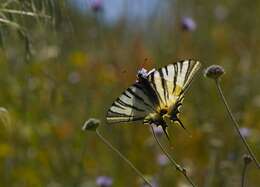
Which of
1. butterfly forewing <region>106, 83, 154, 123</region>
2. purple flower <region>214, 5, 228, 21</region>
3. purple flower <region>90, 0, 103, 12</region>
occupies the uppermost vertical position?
butterfly forewing <region>106, 83, 154, 123</region>

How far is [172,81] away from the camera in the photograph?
1376 mm

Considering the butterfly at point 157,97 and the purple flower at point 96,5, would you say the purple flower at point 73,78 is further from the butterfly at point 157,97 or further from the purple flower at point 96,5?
the butterfly at point 157,97

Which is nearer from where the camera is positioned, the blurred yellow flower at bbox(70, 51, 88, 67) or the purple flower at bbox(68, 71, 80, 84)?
the purple flower at bbox(68, 71, 80, 84)

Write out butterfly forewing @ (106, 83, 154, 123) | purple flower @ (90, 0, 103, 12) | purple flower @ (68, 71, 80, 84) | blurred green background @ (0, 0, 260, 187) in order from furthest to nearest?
purple flower @ (68, 71, 80, 84)
purple flower @ (90, 0, 103, 12)
blurred green background @ (0, 0, 260, 187)
butterfly forewing @ (106, 83, 154, 123)

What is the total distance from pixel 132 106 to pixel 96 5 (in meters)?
1.66

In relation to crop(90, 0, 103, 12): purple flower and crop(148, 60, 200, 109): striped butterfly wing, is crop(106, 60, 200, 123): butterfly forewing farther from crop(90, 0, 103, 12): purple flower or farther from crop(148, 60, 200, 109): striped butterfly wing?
crop(90, 0, 103, 12): purple flower

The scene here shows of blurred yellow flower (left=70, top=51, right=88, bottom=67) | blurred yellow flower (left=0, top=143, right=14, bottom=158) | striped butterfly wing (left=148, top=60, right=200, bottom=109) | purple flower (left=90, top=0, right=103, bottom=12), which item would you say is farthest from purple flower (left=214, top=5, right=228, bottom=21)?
striped butterfly wing (left=148, top=60, right=200, bottom=109)

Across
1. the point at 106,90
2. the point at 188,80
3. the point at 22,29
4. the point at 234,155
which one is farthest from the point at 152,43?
the point at 188,80

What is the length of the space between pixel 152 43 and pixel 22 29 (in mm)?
2709

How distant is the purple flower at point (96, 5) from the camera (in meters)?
2.97

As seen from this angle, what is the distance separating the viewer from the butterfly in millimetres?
1362

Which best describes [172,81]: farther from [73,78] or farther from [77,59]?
[77,59]

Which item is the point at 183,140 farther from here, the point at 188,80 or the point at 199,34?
the point at 188,80

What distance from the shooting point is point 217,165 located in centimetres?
250
